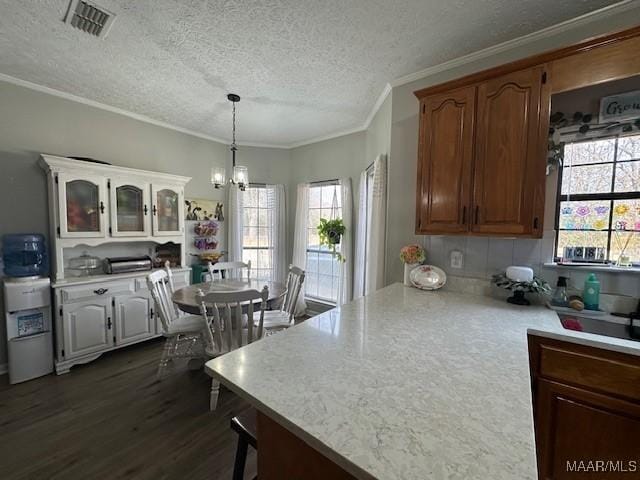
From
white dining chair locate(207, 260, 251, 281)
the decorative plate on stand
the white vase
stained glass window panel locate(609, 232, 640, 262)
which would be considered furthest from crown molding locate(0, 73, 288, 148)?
stained glass window panel locate(609, 232, 640, 262)

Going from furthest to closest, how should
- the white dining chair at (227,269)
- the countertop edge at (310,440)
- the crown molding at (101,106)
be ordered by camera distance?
1. the white dining chair at (227,269)
2. the crown molding at (101,106)
3. the countertop edge at (310,440)

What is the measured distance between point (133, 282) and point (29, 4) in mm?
2219

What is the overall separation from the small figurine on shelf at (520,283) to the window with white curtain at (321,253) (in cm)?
222

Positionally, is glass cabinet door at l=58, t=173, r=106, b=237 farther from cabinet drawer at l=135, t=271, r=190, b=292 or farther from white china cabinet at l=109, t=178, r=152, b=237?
cabinet drawer at l=135, t=271, r=190, b=292

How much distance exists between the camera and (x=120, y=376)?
238 cm

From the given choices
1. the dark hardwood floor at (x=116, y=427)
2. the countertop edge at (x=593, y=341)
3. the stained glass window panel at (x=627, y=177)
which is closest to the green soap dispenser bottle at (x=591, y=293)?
the countertop edge at (x=593, y=341)

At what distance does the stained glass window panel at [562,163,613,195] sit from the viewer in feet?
5.33

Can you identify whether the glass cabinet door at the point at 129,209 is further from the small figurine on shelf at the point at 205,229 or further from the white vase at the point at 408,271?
the white vase at the point at 408,271

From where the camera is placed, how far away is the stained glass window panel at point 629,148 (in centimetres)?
153

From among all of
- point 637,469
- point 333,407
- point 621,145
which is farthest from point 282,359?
point 621,145

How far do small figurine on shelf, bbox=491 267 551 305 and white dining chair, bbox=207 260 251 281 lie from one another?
247 centimetres

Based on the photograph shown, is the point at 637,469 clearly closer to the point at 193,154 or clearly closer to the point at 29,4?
the point at 29,4

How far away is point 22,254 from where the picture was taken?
2.33 m

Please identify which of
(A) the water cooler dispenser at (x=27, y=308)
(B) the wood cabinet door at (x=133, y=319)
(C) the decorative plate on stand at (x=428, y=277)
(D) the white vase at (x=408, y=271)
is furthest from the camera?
(B) the wood cabinet door at (x=133, y=319)
